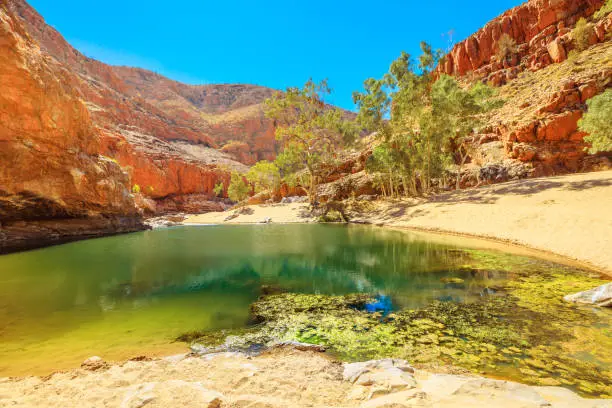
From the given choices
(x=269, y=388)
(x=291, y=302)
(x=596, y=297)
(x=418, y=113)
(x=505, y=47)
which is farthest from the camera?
(x=505, y=47)

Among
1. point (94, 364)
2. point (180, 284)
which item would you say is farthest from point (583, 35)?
point (94, 364)

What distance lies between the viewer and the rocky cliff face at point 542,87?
35.2 meters

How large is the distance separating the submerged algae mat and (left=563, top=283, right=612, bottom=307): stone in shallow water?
37 cm

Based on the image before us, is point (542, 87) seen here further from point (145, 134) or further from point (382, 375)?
point (145, 134)

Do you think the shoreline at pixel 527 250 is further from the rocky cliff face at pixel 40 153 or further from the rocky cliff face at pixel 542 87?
the rocky cliff face at pixel 40 153

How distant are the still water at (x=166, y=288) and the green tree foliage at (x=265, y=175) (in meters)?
39.5

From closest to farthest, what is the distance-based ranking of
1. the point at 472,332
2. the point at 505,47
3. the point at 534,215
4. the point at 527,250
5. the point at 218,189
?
1. the point at 472,332
2. the point at 527,250
3. the point at 534,215
4. the point at 505,47
5. the point at 218,189

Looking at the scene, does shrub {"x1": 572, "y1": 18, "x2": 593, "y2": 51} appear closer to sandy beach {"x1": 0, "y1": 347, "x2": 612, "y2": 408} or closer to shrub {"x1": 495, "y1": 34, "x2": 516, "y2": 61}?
shrub {"x1": 495, "y1": 34, "x2": 516, "y2": 61}

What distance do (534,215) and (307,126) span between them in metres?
30.9

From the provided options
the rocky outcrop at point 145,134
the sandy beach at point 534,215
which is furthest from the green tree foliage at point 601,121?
the rocky outcrop at point 145,134

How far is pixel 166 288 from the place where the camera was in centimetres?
1001

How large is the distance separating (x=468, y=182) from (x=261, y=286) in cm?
3984

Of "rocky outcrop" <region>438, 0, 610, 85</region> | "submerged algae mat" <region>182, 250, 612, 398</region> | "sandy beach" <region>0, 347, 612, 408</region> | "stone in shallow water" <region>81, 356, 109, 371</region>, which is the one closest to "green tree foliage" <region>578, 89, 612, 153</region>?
"submerged algae mat" <region>182, 250, 612, 398</region>

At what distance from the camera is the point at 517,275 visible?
405 inches
